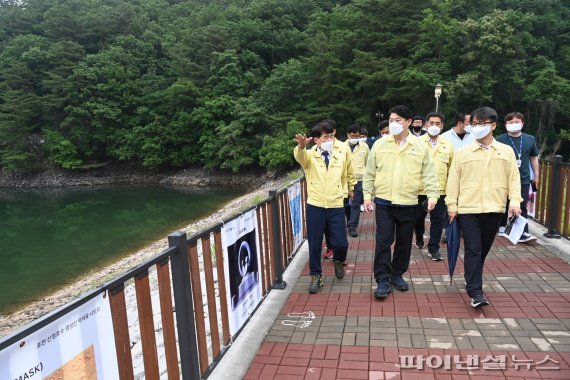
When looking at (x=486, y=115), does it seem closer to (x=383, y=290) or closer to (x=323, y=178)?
(x=323, y=178)

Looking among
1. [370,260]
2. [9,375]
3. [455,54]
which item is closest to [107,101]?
[455,54]

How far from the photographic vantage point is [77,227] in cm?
1992

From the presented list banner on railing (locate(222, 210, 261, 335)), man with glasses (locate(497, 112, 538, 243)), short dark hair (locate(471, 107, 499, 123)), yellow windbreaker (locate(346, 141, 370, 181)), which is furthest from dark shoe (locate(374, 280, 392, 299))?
yellow windbreaker (locate(346, 141, 370, 181))

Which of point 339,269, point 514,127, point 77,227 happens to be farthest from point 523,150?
point 77,227

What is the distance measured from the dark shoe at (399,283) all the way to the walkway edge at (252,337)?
1.09 meters

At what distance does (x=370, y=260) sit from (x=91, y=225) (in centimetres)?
1784

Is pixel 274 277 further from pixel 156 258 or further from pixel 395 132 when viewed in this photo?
pixel 156 258

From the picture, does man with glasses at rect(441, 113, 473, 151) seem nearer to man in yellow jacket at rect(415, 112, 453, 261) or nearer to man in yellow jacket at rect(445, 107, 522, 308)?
man in yellow jacket at rect(415, 112, 453, 261)

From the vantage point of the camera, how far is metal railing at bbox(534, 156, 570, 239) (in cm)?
567

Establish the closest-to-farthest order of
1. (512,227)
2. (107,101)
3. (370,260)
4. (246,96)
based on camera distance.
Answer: (512,227), (370,260), (246,96), (107,101)

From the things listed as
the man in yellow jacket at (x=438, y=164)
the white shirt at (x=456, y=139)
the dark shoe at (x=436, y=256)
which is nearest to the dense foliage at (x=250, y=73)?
the white shirt at (x=456, y=139)

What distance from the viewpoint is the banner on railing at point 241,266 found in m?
3.19

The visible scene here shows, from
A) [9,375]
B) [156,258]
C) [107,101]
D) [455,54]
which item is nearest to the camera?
[9,375]

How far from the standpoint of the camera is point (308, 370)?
118 inches
